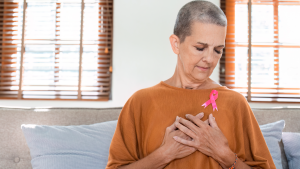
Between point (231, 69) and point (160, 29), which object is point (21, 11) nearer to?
point (160, 29)

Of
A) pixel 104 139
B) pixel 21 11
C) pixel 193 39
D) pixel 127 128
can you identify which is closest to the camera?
pixel 193 39

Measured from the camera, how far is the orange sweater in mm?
963

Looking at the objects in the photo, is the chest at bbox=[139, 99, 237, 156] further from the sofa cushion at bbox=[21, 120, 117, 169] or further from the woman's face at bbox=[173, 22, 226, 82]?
the sofa cushion at bbox=[21, 120, 117, 169]

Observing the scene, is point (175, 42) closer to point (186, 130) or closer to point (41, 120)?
point (186, 130)

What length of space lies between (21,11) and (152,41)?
5.24 ft

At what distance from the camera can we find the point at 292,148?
159 cm

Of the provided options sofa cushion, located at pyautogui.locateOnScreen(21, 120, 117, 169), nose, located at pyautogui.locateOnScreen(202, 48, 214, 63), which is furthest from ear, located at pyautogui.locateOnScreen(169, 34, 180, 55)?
sofa cushion, located at pyautogui.locateOnScreen(21, 120, 117, 169)

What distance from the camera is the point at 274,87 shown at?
284 centimetres

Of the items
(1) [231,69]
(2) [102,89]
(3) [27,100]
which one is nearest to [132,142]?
(2) [102,89]

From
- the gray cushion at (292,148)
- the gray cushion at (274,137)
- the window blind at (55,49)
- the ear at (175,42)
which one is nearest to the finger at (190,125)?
the ear at (175,42)

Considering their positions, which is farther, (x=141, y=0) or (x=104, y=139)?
(x=141, y=0)

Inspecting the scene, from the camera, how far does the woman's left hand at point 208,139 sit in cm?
92

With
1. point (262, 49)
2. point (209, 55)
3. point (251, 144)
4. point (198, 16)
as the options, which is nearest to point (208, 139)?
point (251, 144)

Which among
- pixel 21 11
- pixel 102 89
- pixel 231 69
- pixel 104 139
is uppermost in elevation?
pixel 21 11
